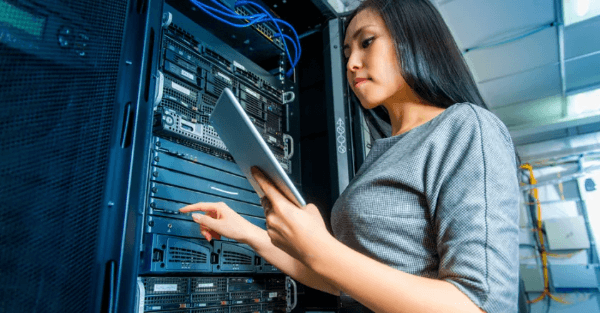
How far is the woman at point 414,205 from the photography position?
0.51m

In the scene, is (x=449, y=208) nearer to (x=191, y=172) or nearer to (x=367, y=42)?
(x=367, y=42)

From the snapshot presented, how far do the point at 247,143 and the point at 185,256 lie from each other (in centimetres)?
46

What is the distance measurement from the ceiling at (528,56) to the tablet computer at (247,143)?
1.53 meters

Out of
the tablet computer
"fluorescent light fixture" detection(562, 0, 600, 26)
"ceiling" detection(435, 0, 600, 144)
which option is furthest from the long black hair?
"fluorescent light fixture" detection(562, 0, 600, 26)

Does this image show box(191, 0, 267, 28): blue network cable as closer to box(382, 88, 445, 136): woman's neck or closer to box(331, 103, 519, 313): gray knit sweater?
box(382, 88, 445, 136): woman's neck

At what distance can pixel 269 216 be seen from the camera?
1.84 feet

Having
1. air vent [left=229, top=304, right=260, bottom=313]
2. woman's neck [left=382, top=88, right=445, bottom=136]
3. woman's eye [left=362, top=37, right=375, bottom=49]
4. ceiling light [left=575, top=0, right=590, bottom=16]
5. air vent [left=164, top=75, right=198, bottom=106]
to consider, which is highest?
ceiling light [left=575, top=0, right=590, bottom=16]

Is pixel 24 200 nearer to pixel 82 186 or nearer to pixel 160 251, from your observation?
pixel 82 186

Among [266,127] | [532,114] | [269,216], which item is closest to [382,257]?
[269,216]

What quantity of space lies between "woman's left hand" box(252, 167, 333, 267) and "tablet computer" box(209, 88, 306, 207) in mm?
12

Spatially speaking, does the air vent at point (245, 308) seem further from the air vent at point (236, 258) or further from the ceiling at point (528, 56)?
the ceiling at point (528, 56)

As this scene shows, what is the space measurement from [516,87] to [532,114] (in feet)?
2.92

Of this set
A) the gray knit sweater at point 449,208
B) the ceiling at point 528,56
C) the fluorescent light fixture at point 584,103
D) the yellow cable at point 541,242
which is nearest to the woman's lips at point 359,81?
the gray knit sweater at point 449,208

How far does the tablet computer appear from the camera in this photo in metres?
0.51
